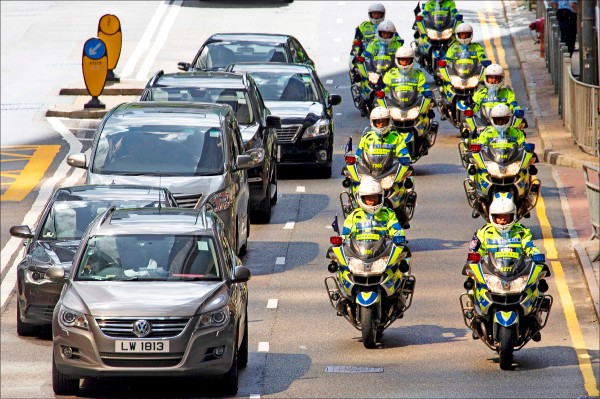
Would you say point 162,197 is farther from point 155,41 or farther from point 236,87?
point 155,41

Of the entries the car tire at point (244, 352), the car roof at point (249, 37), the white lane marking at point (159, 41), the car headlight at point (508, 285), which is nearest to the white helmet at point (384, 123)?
the car headlight at point (508, 285)

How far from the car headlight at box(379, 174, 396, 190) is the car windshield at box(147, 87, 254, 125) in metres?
3.46

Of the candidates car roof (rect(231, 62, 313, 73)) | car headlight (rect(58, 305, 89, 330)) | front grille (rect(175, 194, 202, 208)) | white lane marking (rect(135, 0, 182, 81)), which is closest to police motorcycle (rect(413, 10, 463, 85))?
white lane marking (rect(135, 0, 182, 81))

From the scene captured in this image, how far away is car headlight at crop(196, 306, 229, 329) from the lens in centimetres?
1575

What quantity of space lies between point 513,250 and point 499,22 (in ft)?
90.3

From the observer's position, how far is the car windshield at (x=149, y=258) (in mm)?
16328

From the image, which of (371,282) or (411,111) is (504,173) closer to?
(411,111)

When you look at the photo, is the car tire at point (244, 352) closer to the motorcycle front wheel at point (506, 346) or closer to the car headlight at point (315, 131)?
the motorcycle front wheel at point (506, 346)

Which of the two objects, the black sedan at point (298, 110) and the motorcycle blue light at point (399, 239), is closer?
the motorcycle blue light at point (399, 239)

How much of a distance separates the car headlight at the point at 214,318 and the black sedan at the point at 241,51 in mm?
15471

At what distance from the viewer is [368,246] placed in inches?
731

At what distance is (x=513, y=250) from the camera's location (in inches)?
699

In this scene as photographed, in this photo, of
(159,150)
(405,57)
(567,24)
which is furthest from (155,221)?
(567,24)

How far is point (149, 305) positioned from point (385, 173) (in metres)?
7.83
